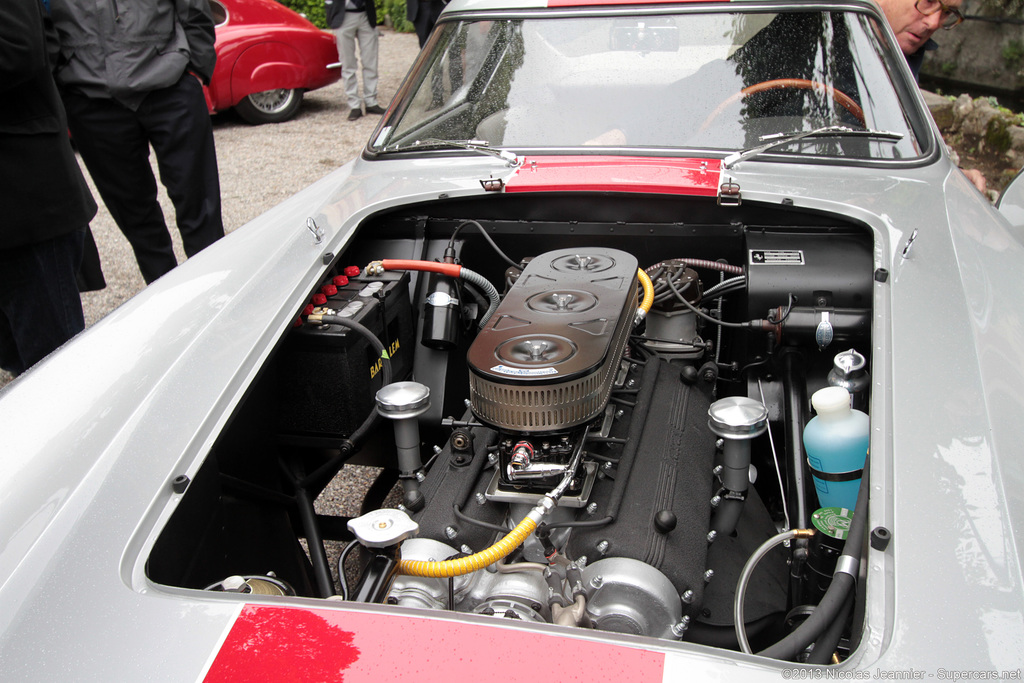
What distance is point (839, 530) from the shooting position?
1.30 m

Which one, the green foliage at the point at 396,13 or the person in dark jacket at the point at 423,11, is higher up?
the person in dark jacket at the point at 423,11

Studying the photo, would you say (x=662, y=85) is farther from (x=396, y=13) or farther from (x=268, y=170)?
(x=396, y=13)

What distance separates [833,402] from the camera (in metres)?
1.37

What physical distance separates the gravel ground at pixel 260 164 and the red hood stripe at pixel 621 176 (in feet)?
8.47

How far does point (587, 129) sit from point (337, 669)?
1.70 m

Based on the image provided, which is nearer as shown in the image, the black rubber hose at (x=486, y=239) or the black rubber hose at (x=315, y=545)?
the black rubber hose at (x=315, y=545)

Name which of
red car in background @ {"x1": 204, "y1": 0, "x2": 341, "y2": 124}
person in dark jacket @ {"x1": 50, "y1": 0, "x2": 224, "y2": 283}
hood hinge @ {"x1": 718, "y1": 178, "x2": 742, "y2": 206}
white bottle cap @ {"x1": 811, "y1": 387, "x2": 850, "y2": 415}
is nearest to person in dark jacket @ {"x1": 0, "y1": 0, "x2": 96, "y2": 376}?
person in dark jacket @ {"x1": 50, "y1": 0, "x2": 224, "y2": 283}

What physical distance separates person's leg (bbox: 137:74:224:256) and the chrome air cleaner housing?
2.46 m

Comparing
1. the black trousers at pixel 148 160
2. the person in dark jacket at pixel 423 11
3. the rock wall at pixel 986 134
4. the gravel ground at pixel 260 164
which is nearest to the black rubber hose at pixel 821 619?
the black trousers at pixel 148 160

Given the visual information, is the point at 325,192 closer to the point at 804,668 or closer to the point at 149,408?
the point at 149,408

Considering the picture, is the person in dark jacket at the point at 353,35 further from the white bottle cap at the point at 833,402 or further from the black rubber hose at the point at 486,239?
the white bottle cap at the point at 833,402

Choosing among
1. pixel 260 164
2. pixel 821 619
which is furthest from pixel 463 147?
pixel 260 164

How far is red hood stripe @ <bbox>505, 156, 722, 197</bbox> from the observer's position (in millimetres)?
1922

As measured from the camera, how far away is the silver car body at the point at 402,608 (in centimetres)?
91
